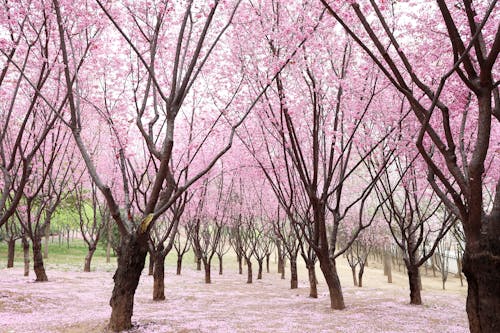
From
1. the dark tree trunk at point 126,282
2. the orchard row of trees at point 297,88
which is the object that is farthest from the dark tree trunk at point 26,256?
the dark tree trunk at point 126,282

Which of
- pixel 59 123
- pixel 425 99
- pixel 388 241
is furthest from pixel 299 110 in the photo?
pixel 388 241

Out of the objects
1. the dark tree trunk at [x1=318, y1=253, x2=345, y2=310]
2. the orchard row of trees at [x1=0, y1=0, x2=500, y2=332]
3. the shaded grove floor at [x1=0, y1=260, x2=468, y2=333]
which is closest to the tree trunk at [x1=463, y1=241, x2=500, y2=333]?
the orchard row of trees at [x1=0, y1=0, x2=500, y2=332]

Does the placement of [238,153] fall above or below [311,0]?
below

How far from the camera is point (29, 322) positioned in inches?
352

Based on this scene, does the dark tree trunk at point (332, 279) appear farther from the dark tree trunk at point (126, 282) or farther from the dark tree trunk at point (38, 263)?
the dark tree trunk at point (38, 263)

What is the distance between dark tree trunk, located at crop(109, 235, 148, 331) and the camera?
753cm

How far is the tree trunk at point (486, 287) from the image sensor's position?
4.96 meters

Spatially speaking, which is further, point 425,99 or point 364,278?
point 364,278

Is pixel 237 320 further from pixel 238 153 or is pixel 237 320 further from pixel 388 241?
pixel 388 241

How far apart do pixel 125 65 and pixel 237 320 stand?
8.35 metres

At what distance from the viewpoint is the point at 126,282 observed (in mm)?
7555

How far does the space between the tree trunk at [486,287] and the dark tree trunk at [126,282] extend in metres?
6.01

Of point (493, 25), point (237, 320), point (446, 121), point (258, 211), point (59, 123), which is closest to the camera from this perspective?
point (446, 121)

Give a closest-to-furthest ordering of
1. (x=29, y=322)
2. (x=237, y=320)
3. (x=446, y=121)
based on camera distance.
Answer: (x=446, y=121) → (x=29, y=322) → (x=237, y=320)
